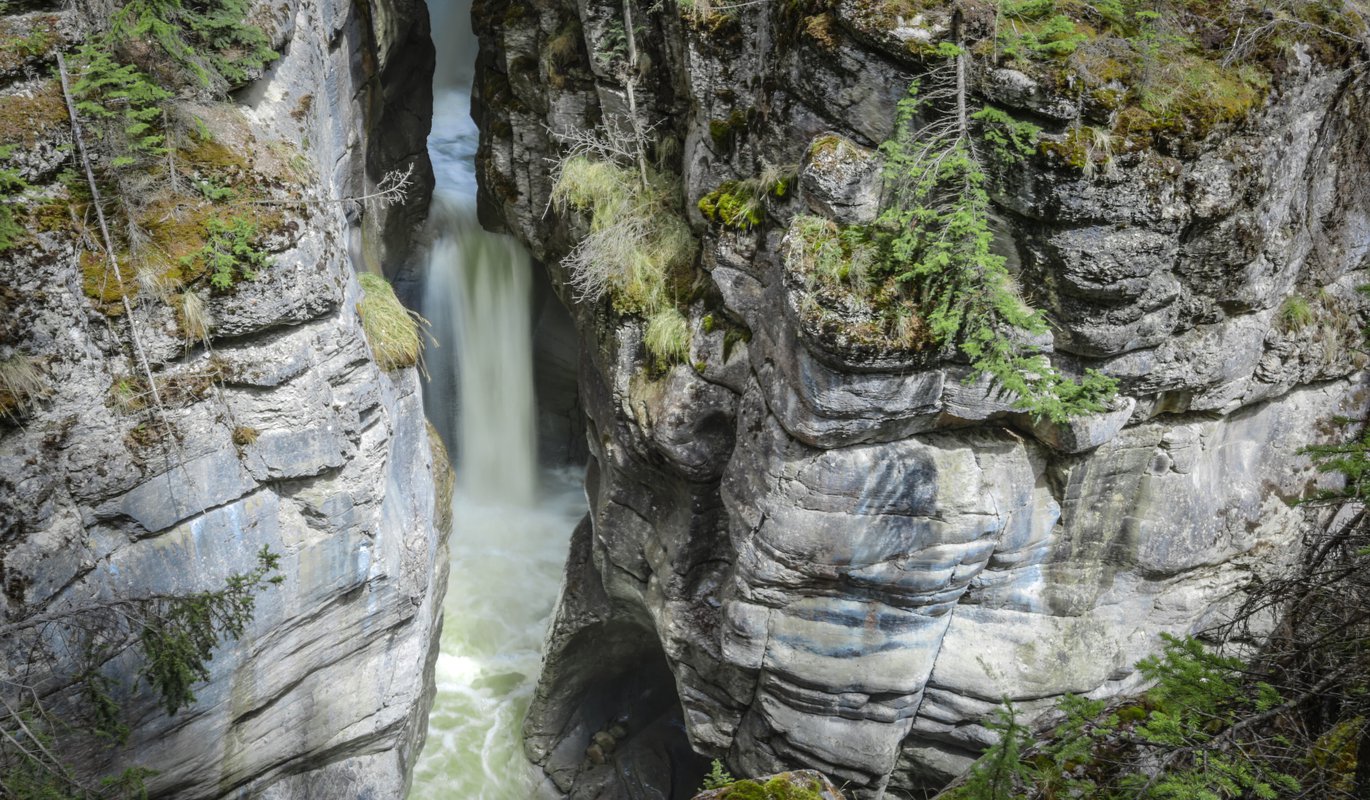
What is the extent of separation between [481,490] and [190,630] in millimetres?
7071

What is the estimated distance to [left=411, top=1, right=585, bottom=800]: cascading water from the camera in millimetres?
11953

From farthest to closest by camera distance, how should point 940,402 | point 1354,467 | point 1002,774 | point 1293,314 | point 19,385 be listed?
point 1293,314
point 940,402
point 19,385
point 1002,774
point 1354,467

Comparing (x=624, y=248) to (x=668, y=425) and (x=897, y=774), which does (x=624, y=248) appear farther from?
(x=897, y=774)

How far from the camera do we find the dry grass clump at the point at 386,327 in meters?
8.34

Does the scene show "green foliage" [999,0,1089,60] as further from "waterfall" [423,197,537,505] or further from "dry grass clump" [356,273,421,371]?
"waterfall" [423,197,537,505]

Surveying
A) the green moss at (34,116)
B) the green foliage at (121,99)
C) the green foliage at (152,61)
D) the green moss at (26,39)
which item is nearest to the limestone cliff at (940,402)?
the green foliage at (152,61)

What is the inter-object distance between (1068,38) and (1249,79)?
1584 mm

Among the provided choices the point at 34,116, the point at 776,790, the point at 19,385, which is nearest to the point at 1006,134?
the point at 776,790

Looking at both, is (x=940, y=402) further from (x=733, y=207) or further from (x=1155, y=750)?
(x=1155, y=750)

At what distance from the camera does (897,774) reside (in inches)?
367

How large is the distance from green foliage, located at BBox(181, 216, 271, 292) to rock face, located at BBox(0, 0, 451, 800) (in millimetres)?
94

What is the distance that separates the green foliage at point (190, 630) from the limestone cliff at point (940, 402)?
3.86 metres

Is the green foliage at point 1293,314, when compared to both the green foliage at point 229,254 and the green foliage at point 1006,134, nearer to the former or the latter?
the green foliage at point 1006,134

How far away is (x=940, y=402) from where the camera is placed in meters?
7.32
